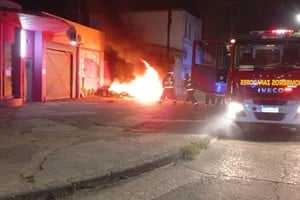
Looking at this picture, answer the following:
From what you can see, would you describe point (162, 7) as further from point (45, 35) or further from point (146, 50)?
point (45, 35)

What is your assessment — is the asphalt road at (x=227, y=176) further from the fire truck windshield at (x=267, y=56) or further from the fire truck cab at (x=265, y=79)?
the fire truck windshield at (x=267, y=56)

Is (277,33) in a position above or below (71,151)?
above

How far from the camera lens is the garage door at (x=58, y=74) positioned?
69.5ft

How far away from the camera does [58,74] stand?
22.1 m

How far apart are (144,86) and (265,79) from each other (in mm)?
16813

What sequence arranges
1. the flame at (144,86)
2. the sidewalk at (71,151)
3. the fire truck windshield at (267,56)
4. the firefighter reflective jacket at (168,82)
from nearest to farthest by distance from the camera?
1. the sidewalk at (71,151)
2. the fire truck windshield at (267,56)
3. the firefighter reflective jacket at (168,82)
4. the flame at (144,86)

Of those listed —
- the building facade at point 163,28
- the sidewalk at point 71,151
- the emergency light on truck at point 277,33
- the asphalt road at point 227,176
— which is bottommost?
the asphalt road at point 227,176

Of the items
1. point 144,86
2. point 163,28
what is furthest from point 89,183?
point 163,28

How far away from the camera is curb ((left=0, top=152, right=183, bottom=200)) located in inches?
243

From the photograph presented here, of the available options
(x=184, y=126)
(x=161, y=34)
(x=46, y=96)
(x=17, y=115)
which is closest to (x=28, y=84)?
(x=46, y=96)

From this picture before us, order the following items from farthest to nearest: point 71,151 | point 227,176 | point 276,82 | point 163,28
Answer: point 163,28
point 276,82
point 71,151
point 227,176

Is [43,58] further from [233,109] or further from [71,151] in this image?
[71,151]

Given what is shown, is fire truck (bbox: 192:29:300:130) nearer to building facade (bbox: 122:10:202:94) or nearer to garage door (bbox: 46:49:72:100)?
garage door (bbox: 46:49:72:100)

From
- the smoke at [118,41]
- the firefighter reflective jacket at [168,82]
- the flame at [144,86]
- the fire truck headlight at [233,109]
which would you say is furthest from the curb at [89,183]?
the smoke at [118,41]
